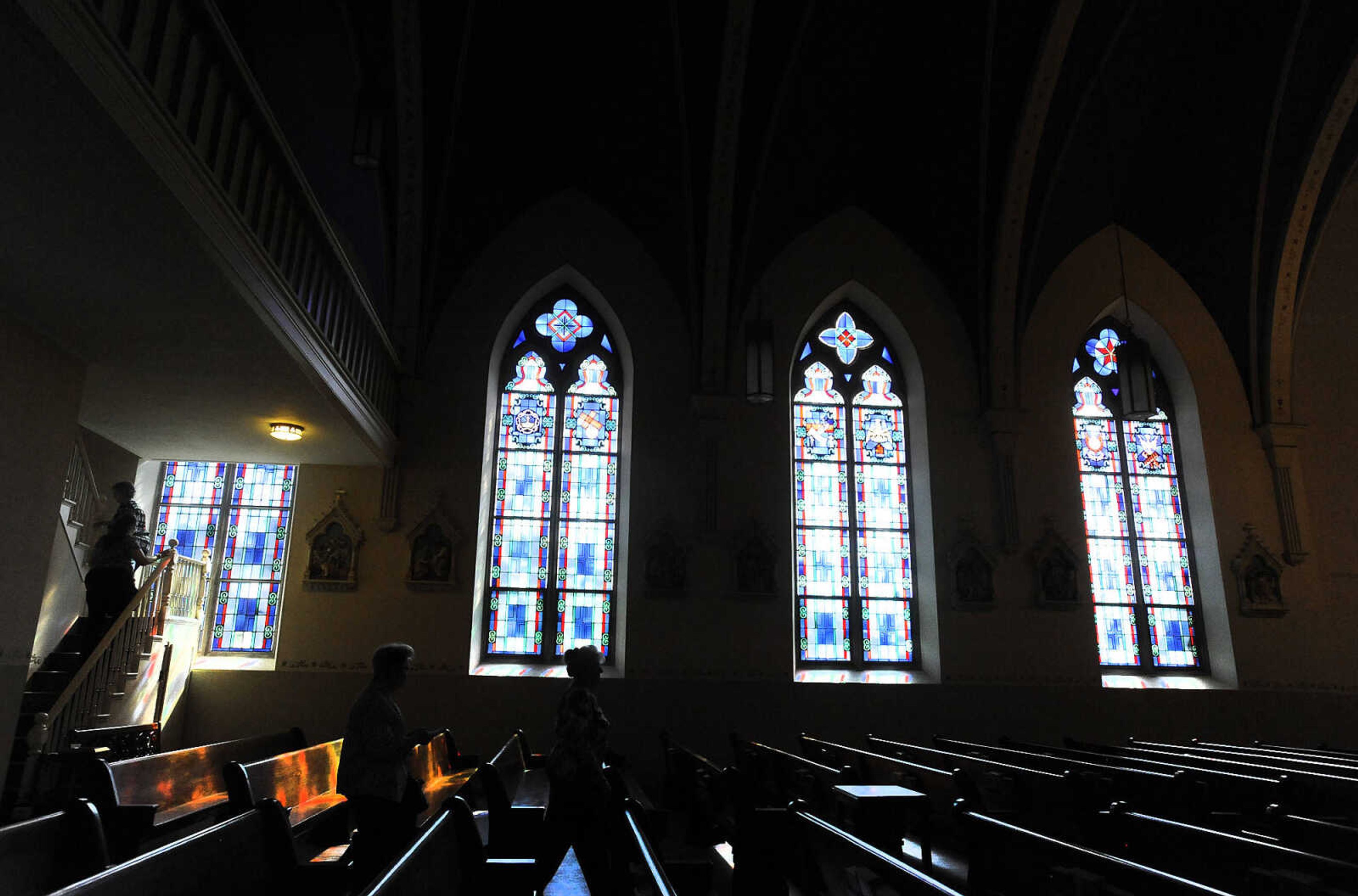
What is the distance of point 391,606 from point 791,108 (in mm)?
8289

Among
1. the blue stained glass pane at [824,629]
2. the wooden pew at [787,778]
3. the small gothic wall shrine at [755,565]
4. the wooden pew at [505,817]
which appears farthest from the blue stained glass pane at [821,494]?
A: the wooden pew at [505,817]

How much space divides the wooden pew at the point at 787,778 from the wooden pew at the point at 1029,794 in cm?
91

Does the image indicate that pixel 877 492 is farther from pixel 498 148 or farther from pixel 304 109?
pixel 304 109

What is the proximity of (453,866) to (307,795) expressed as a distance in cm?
372

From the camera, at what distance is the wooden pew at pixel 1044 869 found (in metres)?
2.96

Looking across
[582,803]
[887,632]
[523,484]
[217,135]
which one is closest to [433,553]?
[523,484]

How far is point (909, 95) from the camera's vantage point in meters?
12.6

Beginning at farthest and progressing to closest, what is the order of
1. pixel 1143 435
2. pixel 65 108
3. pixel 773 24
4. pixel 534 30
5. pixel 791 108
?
pixel 1143 435
pixel 791 108
pixel 534 30
pixel 773 24
pixel 65 108

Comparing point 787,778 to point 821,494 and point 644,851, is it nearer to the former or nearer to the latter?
point 644,851

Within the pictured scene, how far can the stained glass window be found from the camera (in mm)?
11141

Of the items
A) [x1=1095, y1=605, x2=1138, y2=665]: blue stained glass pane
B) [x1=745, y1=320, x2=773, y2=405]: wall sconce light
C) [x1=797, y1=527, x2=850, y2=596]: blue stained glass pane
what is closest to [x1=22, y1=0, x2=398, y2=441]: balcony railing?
[x1=745, y1=320, x2=773, y2=405]: wall sconce light

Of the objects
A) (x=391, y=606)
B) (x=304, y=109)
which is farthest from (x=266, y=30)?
(x=391, y=606)

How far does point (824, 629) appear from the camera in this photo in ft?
38.6

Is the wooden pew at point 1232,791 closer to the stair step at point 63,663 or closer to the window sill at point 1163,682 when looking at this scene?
the window sill at point 1163,682
